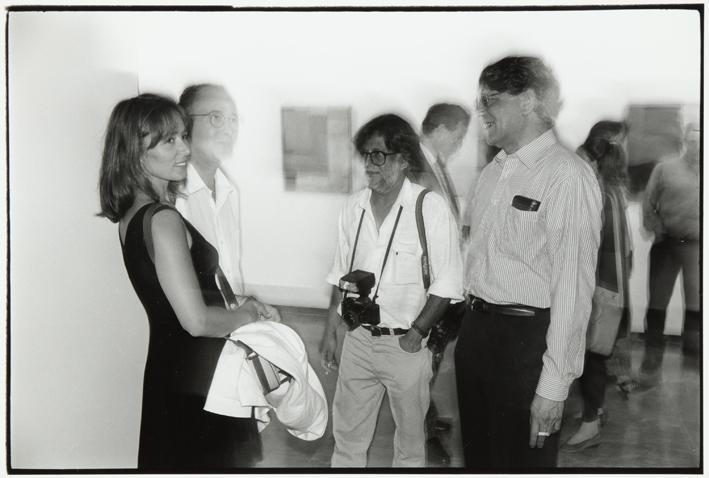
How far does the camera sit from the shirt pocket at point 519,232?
205cm

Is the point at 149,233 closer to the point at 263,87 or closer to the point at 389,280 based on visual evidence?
the point at 263,87

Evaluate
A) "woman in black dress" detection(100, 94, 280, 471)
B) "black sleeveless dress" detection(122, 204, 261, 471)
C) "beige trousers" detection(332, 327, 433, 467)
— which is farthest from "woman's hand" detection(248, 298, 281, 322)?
"beige trousers" detection(332, 327, 433, 467)

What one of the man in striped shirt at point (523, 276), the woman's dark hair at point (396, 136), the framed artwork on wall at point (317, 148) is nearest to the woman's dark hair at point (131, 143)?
the framed artwork on wall at point (317, 148)

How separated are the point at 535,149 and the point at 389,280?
589mm

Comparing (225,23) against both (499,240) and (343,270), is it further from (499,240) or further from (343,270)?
(499,240)

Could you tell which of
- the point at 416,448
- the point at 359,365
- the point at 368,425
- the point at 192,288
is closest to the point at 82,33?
the point at 192,288

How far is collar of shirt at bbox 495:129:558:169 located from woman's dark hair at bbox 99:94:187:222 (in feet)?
3.39

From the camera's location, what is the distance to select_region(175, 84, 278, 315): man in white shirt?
2.24 metres

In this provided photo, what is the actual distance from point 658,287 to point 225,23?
162 centimetres

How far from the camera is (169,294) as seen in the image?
6.73 ft

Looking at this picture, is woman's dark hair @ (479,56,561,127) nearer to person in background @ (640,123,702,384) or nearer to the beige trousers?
person in background @ (640,123,702,384)

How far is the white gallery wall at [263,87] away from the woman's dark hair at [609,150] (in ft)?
0.12

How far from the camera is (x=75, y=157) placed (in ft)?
7.52

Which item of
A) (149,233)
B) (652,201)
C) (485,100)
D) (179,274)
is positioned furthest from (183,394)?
(652,201)
